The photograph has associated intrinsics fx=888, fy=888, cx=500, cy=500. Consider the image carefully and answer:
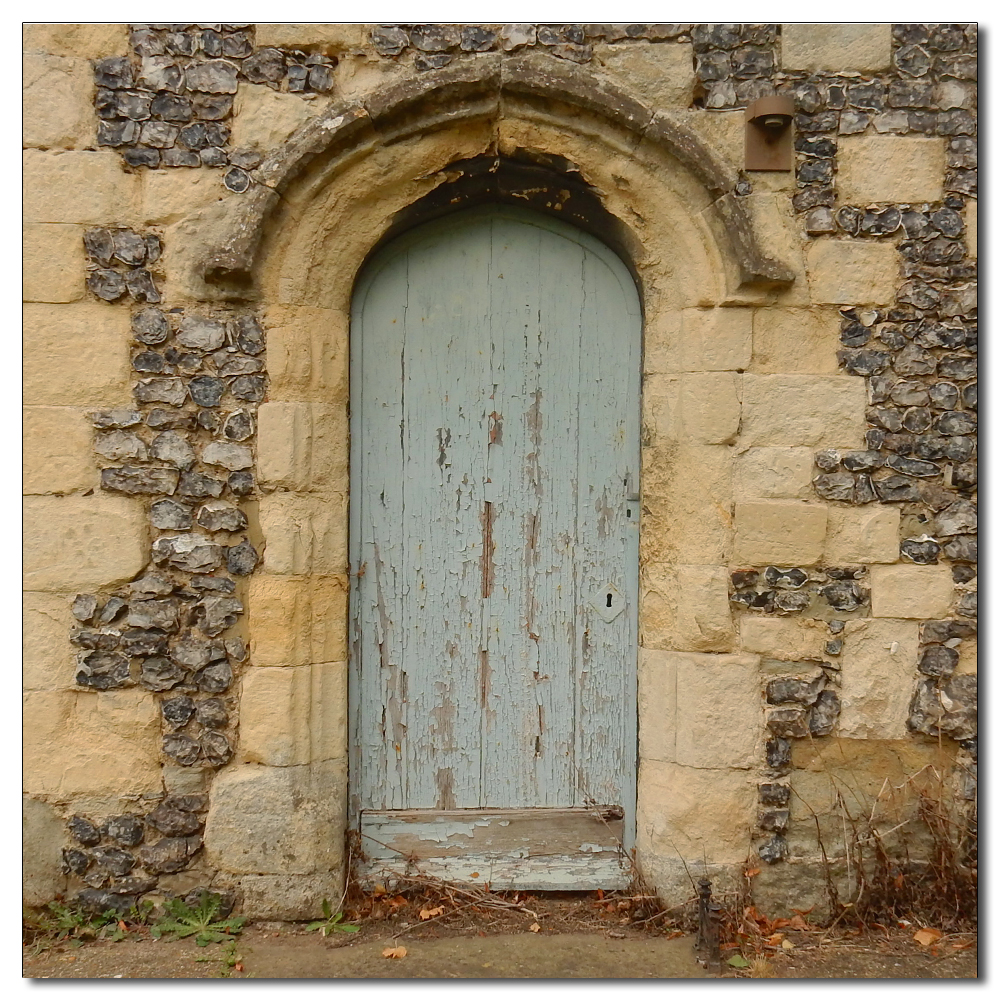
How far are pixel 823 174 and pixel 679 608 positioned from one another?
1605mm

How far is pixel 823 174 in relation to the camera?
311 centimetres

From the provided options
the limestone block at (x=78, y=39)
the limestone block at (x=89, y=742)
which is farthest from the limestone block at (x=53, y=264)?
the limestone block at (x=89, y=742)

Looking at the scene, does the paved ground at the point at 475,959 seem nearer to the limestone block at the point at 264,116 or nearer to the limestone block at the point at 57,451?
the limestone block at the point at 57,451

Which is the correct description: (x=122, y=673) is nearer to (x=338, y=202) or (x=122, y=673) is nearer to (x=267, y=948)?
(x=267, y=948)

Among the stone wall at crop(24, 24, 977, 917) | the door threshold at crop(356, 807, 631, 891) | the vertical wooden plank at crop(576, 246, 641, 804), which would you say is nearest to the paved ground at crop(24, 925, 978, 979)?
the stone wall at crop(24, 24, 977, 917)

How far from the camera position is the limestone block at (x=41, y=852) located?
A: 3.08m

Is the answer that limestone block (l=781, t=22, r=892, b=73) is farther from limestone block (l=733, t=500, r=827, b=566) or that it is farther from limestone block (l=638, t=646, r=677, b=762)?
limestone block (l=638, t=646, r=677, b=762)

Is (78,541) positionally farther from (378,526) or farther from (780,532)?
(780,532)

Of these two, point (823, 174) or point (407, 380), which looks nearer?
point (823, 174)

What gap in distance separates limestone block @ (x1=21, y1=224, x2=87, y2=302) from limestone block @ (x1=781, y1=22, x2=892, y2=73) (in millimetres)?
2534

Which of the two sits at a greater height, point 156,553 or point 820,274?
point 820,274

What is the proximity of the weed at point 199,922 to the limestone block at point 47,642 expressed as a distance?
88 centimetres

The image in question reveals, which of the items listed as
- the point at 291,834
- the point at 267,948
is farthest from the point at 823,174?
the point at 267,948

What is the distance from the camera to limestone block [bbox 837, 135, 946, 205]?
3102mm
